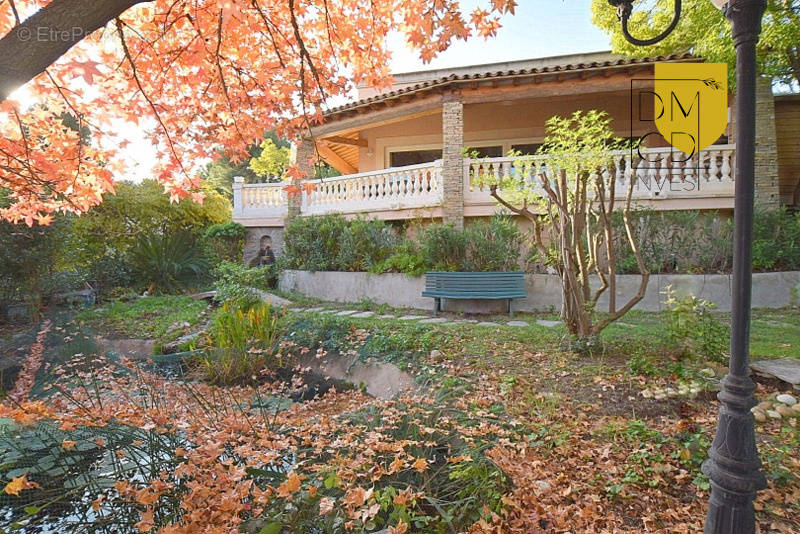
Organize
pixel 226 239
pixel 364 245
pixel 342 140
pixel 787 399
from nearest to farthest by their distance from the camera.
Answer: pixel 787 399 < pixel 364 245 < pixel 226 239 < pixel 342 140

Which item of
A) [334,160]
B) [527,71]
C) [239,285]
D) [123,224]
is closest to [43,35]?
[239,285]

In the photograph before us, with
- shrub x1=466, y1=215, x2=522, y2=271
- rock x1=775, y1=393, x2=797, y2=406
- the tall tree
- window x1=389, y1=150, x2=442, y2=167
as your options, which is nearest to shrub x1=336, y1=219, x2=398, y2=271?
shrub x1=466, y1=215, x2=522, y2=271

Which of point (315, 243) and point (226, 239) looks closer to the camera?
point (315, 243)

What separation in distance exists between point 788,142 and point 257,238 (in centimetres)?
1406

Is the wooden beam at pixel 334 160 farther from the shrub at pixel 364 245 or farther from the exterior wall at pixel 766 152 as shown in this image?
the exterior wall at pixel 766 152

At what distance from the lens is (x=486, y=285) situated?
714cm

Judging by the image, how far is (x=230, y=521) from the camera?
1951 millimetres

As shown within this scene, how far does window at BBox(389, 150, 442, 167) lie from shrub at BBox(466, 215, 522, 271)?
691 cm

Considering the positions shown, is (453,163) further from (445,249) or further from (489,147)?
(489,147)

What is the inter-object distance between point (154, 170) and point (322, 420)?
3.36m

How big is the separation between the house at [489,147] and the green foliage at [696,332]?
3.56 metres

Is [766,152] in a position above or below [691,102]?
below

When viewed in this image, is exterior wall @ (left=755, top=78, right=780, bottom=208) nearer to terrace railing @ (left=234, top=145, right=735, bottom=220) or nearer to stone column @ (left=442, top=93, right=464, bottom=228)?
terrace railing @ (left=234, top=145, right=735, bottom=220)

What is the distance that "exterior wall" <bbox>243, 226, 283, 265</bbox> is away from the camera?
44.6 ft
